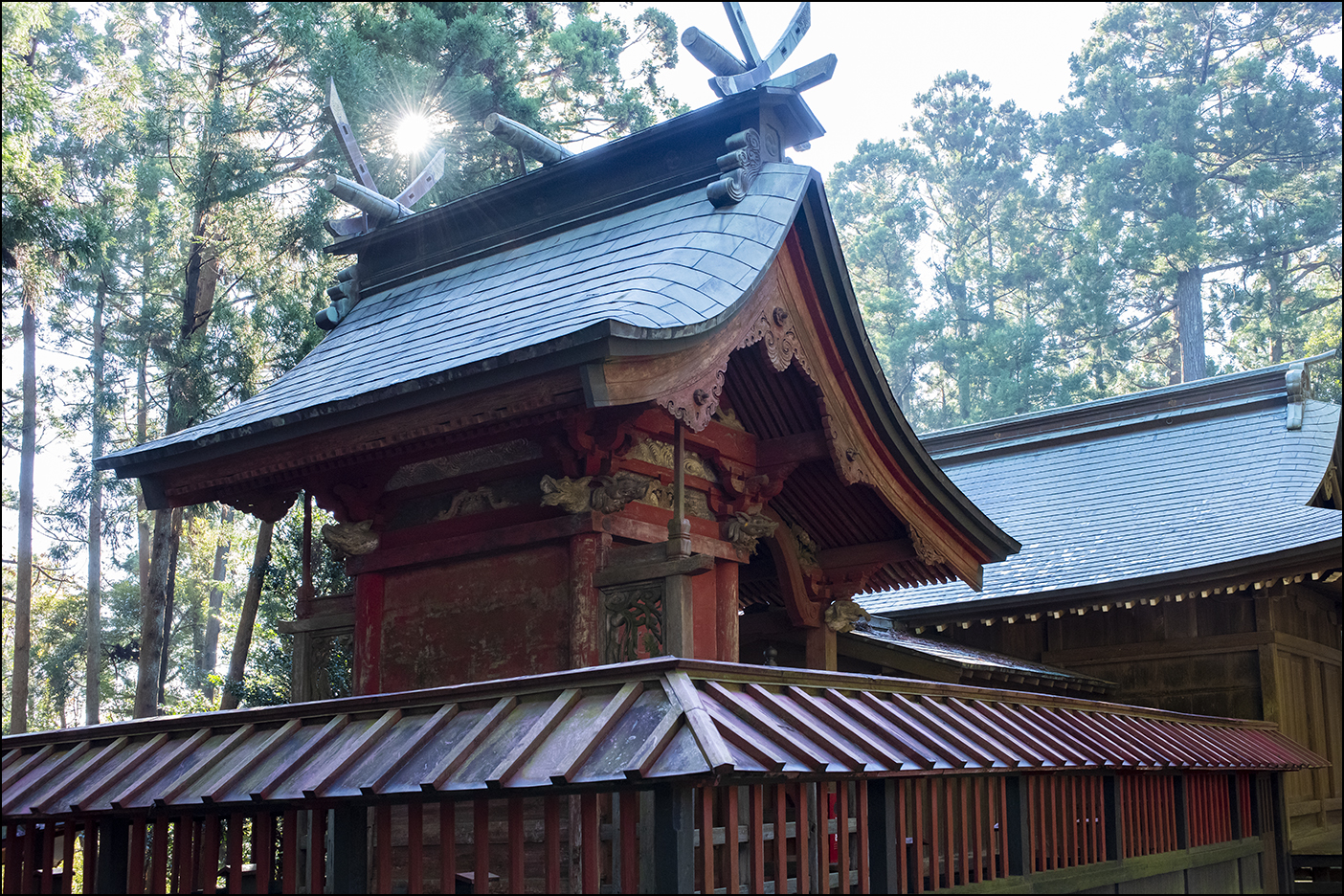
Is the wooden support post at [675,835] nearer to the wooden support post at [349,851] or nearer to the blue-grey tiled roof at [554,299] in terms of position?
the wooden support post at [349,851]

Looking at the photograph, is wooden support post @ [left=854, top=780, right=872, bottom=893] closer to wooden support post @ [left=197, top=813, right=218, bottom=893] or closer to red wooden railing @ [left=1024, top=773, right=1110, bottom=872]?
red wooden railing @ [left=1024, top=773, right=1110, bottom=872]

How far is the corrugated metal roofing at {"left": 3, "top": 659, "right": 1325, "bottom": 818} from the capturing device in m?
3.88

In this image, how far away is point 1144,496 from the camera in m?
15.0

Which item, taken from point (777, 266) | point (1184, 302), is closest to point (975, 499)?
point (777, 266)

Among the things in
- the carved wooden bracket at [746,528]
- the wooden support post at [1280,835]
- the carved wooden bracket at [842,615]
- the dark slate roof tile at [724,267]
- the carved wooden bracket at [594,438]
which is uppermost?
the dark slate roof tile at [724,267]

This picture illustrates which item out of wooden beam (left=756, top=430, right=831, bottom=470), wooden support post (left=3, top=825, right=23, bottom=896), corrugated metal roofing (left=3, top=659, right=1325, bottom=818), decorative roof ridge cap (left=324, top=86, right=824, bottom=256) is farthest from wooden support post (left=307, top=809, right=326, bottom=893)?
decorative roof ridge cap (left=324, top=86, right=824, bottom=256)

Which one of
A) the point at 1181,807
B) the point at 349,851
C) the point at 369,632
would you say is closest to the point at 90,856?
the point at 349,851

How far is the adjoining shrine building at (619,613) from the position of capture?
428 centimetres

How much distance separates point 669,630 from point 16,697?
18931 mm

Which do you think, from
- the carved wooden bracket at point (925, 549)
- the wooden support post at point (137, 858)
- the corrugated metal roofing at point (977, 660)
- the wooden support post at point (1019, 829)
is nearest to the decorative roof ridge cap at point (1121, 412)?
→ the corrugated metal roofing at point (977, 660)

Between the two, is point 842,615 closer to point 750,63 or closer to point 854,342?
point 854,342

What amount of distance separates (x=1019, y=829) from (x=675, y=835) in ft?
9.44

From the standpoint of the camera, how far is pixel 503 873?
6.91 meters

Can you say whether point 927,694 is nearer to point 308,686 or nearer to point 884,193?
point 308,686
